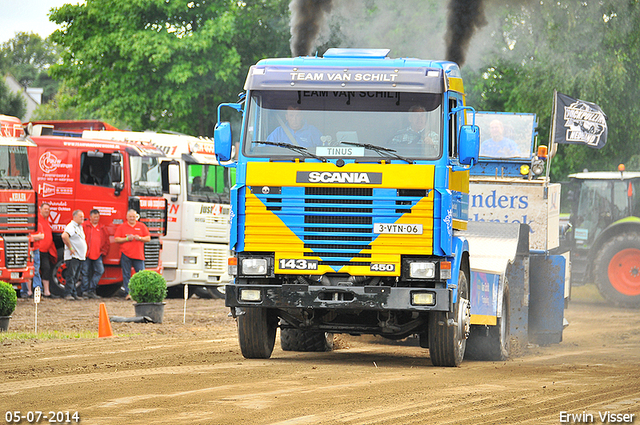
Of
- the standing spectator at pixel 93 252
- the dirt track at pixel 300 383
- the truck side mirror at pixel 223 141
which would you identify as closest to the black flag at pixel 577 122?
the dirt track at pixel 300 383

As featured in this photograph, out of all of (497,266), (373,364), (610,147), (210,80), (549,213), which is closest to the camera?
(373,364)

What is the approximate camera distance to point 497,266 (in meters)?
12.7

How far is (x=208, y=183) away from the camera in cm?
2303

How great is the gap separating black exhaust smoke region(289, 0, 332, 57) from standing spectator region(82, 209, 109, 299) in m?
6.09

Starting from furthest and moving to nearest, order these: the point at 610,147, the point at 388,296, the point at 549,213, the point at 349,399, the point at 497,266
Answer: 1. the point at 610,147
2. the point at 549,213
3. the point at 497,266
4. the point at 388,296
5. the point at 349,399

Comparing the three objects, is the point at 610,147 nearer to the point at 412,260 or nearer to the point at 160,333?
the point at 160,333

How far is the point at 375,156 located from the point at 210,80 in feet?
79.2

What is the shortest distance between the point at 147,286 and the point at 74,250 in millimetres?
5106

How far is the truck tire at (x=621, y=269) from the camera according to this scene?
74.6 ft

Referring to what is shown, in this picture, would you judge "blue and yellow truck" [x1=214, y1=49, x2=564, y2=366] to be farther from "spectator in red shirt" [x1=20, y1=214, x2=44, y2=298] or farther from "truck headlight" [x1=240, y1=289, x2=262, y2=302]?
"spectator in red shirt" [x1=20, y1=214, x2=44, y2=298]

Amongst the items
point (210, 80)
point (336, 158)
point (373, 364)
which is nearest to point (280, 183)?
point (336, 158)

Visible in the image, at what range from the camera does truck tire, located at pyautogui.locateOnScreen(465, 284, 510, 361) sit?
12.6 m

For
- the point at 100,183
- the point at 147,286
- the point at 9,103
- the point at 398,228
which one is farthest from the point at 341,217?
the point at 9,103

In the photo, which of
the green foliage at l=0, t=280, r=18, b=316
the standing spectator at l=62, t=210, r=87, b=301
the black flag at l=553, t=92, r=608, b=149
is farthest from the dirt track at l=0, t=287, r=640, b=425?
the standing spectator at l=62, t=210, r=87, b=301
